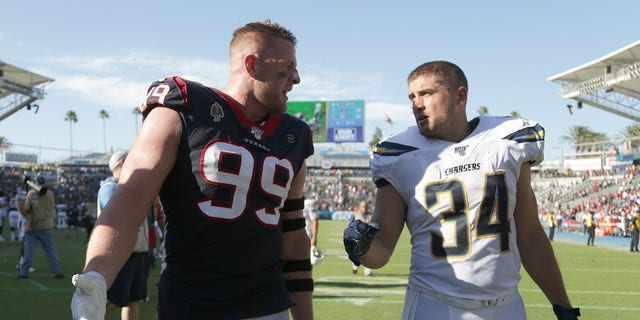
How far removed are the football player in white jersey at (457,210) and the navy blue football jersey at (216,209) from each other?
55cm

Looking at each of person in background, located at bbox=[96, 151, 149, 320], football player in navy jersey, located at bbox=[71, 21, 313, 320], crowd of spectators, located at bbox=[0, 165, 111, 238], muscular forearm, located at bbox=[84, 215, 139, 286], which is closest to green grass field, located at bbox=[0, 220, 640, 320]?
person in background, located at bbox=[96, 151, 149, 320]

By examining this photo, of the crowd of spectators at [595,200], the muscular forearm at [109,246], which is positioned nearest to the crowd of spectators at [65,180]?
the crowd of spectators at [595,200]

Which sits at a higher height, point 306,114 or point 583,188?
point 306,114

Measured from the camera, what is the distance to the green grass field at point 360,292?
25.6ft

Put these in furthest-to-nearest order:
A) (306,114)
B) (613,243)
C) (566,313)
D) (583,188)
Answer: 1. (306,114)
2. (583,188)
3. (613,243)
4. (566,313)

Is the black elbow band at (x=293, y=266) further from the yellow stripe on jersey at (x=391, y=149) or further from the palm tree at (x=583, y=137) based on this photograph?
the palm tree at (x=583, y=137)

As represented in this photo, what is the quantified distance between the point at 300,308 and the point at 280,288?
0.72 ft

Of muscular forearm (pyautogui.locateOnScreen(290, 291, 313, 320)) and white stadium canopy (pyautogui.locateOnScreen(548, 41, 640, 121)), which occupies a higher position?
white stadium canopy (pyautogui.locateOnScreen(548, 41, 640, 121))

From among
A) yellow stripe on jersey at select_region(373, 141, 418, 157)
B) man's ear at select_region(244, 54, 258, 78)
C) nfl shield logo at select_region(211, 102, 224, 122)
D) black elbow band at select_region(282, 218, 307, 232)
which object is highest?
man's ear at select_region(244, 54, 258, 78)

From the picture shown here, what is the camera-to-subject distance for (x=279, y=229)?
2561 mm

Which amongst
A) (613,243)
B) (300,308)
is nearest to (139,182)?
(300,308)

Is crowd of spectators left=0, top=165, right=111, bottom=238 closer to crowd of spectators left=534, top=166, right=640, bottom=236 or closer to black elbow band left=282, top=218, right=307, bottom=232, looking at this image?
crowd of spectators left=534, top=166, right=640, bottom=236

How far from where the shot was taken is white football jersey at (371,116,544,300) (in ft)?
9.20

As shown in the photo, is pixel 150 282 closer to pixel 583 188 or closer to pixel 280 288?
pixel 280 288
